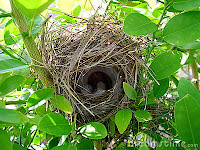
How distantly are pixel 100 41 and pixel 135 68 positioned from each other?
134 mm

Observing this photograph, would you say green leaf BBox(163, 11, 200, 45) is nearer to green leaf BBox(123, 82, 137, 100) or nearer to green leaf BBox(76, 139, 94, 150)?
green leaf BBox(123, 82, 137, 100)

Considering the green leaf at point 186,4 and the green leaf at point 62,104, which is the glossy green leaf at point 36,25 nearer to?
the green leaf at point 62,104

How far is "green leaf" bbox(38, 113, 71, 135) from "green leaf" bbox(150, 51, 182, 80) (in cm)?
25

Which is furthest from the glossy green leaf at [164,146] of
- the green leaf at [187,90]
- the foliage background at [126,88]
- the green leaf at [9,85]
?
the green leaf at [9,85]

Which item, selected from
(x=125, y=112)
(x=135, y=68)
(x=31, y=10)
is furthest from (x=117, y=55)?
(x=31, y=10)

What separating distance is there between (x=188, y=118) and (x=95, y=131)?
183 mm

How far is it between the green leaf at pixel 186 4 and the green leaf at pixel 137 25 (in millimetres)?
64

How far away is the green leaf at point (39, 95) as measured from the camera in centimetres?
47

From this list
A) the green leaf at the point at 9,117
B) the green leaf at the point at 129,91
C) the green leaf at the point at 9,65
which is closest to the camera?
the green leaf at the point at 9,117

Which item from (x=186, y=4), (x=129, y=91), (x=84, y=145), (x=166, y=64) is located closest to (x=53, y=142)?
(x=84, y=145)

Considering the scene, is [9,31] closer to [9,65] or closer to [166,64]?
[9,65]

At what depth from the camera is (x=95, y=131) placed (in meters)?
0.44

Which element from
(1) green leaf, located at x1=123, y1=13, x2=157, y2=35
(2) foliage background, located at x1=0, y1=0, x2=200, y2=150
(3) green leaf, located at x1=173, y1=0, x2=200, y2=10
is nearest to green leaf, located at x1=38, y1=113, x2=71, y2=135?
(2) foliage background, located at x1=0, y1=0, x2=200, y2=150

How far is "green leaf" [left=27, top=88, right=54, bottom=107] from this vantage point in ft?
1.53
